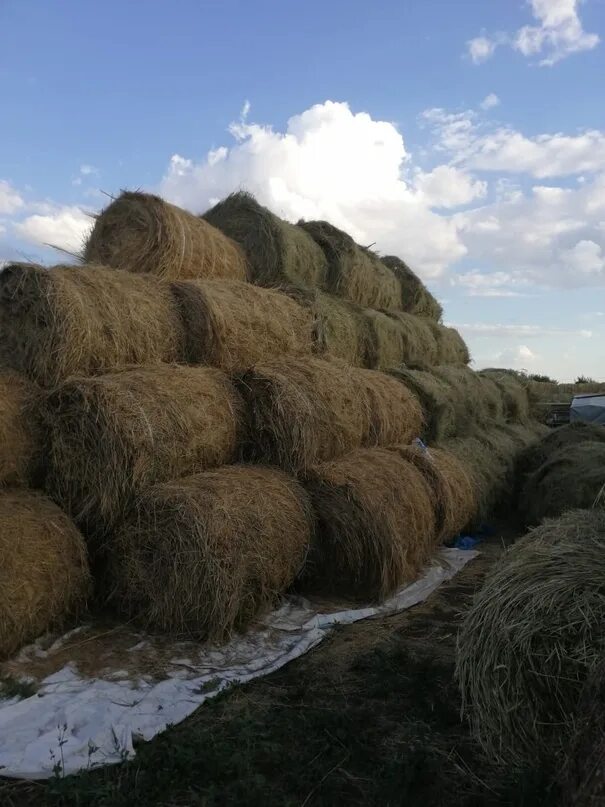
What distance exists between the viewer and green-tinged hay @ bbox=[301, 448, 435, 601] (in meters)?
5.85

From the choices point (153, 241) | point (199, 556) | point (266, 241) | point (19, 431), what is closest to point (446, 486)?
point (266, 241)

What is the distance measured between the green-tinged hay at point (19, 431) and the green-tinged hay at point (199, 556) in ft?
2.64

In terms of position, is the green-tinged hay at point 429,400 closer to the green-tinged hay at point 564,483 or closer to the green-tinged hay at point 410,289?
the green-tinged hay at point 564,483

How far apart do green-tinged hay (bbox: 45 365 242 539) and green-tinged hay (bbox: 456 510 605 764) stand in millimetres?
2595

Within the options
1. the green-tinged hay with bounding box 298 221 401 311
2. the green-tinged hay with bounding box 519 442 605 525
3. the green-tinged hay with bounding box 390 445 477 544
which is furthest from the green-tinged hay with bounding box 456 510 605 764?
the green-tinged hay with bounding box 298 221 401 311

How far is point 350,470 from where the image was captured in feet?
20.3

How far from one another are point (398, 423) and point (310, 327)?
1.48 m

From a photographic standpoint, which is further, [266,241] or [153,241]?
[266,241]

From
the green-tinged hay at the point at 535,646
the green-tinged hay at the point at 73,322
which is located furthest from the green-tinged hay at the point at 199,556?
the green-tinged hay at the point at 535,646

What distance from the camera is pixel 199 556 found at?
15.3 ft

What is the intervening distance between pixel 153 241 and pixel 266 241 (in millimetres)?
1459

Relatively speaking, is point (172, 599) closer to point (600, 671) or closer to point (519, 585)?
point (519, 585)

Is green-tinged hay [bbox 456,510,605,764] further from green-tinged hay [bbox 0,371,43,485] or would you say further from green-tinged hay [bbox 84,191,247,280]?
green-tinged hay [bbox 84,191,247,280]

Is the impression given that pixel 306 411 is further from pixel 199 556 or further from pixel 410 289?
pixel 410 289
